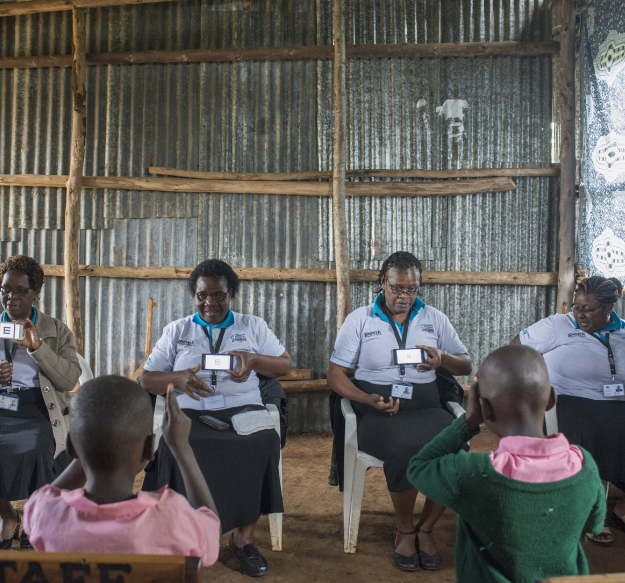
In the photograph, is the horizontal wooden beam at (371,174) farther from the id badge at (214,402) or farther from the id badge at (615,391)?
the id badge at (214,402)

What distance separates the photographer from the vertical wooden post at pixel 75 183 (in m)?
4.99

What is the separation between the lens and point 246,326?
10.7 ft

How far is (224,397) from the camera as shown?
3.07 m

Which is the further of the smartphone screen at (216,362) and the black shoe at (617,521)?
the black shoe at (617,521)

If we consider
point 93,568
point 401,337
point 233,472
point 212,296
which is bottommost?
point 233,472

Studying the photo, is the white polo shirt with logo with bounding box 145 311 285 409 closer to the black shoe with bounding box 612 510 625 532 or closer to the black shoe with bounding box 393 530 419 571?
the black shoe with bounding box 393 530 419 571

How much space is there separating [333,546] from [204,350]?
1312 millimetres

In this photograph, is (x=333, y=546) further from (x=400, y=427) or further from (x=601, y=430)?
(x=601, y=430)

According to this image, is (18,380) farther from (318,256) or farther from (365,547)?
(318,256)

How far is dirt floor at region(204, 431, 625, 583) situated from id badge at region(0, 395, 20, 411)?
1337 millimetres

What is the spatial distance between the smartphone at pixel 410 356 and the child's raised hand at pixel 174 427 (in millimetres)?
1772

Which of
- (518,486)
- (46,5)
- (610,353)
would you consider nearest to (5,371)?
(518,486)

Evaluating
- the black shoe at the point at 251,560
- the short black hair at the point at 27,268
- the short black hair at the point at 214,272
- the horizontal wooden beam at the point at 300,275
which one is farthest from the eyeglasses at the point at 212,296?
the horizontal wooden beam at the point at 300,275

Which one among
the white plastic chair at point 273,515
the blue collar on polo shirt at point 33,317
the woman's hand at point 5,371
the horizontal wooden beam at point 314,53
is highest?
the horizontal wooden beam at point 314,53
